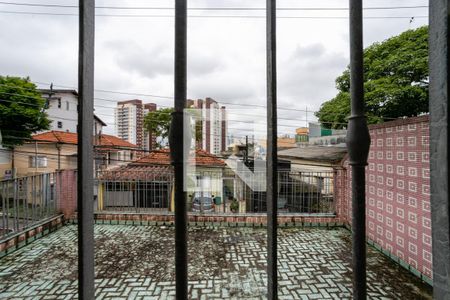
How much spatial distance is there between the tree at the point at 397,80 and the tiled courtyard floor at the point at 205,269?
31.6 ft

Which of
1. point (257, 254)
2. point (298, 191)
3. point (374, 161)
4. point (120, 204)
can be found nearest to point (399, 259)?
point (374, 161)

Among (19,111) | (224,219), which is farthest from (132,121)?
(224,219)

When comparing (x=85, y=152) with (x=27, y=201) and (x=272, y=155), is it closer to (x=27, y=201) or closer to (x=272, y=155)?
(x=272, y=155)

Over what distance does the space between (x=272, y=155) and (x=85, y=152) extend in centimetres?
71

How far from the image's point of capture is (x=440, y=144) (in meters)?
0.79

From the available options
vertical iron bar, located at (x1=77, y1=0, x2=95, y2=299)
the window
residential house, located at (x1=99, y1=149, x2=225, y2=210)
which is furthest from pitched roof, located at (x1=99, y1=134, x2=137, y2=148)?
vertical iron bar, located at (x1=77, y1=0, x2=95, y2=299)

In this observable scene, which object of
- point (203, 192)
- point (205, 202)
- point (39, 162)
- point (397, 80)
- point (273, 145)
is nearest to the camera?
point (273, 145)

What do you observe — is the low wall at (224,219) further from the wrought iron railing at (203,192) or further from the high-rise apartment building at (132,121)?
the high-rise apartment building at (132,121)

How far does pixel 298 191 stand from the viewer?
23.4 ft

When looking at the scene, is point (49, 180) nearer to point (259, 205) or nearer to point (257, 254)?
point (257, 254)

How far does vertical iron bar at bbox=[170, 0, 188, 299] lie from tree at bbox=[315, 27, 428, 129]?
42.5 ft

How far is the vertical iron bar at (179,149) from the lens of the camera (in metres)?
0.84

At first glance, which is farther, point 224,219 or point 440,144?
point 224,219

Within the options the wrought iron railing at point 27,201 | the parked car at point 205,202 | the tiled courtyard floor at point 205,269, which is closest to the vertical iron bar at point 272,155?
the tiled courtyard floor at point 205,269
